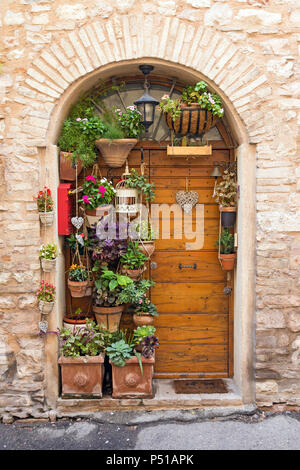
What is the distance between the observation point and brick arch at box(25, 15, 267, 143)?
145 inches

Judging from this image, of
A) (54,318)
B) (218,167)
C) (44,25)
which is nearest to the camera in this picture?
(44,25)

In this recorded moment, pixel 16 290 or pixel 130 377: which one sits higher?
pixel 16 290

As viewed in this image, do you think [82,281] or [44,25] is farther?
[82,281]

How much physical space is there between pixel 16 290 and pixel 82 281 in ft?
2.07

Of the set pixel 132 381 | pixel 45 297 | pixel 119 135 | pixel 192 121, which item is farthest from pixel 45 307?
pixel 192 121

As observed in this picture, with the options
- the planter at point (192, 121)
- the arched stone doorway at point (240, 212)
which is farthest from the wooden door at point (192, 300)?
the planter at point (192, 121)

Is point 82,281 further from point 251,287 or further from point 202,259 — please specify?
point 251,287

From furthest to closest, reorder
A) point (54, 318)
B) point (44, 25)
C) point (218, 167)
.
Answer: point (218, 167) < point (54, 318) < point (44, 25)

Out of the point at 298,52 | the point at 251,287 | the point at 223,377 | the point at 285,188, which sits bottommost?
the point at 223,377

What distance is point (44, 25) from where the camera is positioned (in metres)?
3.70

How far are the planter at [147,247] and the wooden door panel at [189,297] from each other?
0.45 metres

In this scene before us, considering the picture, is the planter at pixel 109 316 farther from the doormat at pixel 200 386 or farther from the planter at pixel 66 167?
the planter at pixel 66 167

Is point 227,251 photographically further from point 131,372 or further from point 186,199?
point 131,372

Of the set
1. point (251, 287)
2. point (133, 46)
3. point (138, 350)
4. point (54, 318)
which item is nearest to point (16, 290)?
point (54, 318)
